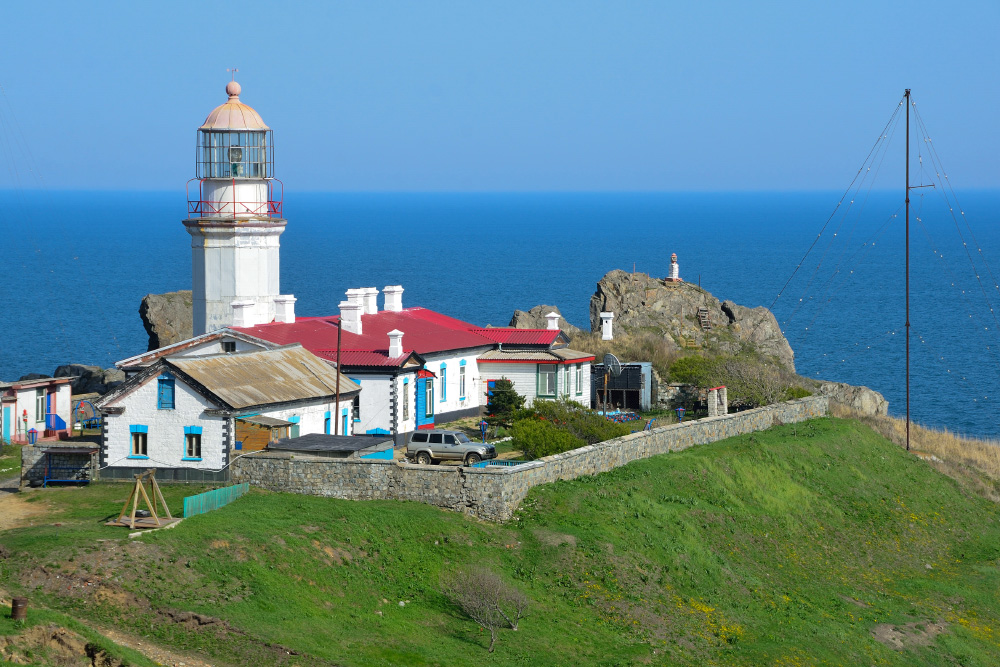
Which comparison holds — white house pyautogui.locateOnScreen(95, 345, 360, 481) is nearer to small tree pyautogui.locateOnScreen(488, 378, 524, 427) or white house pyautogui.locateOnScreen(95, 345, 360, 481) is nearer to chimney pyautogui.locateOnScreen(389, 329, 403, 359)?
chimney pyautogui.locateOnScreen(389, 329, 403, 359)

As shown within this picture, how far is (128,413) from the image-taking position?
111 ft

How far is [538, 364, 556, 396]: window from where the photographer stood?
1858 inches

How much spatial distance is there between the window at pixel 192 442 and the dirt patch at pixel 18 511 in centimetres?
378

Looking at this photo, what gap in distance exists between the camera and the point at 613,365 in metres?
49.6

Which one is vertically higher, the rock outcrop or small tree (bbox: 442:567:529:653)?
the rock outcrop

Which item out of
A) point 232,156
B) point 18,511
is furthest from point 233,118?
point 18,511

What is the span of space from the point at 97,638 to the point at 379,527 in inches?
328

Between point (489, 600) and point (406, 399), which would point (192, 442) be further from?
point (489, 600)

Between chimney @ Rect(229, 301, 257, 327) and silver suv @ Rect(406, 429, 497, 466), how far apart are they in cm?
1072

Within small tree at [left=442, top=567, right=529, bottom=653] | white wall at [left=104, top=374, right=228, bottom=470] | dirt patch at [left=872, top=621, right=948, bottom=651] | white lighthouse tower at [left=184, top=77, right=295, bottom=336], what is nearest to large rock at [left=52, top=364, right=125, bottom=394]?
white lighthouse tower at [left=184, top=77, right=295, bottom=336]

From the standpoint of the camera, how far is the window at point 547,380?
155 feet

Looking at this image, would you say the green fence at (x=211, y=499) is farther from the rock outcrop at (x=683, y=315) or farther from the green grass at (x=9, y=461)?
the rock outcrop at (x=683, y=315)

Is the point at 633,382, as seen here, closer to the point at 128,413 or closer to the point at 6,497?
the point at 128,413

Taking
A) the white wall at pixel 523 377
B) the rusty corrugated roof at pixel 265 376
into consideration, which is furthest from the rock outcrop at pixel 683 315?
the rusty corrugated roof at pixel 265 376
